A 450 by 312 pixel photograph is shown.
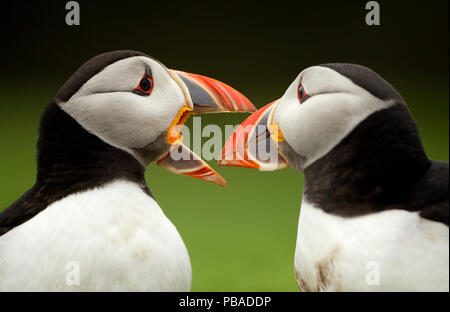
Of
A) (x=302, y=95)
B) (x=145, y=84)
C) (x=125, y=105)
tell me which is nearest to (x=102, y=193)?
(x=125, y=105)

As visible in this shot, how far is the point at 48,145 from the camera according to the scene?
1.67 meters

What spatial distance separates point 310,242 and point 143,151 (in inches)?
23.3

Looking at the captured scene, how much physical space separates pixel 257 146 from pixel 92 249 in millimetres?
650

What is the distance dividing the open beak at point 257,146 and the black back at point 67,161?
38cm

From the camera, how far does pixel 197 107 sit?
1870 millimetres

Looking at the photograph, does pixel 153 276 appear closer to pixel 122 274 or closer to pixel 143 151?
pixel 122 274

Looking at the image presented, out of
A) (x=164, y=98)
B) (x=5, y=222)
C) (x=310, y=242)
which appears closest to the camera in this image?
(x=310, y=242)

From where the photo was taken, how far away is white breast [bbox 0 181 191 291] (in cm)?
151

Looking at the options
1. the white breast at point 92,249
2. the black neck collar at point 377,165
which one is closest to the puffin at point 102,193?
the white breast at point 92,249

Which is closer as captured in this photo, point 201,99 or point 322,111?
point 322,111

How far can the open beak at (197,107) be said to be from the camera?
186cm

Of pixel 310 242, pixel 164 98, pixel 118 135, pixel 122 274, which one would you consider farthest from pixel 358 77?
pixel 122 274

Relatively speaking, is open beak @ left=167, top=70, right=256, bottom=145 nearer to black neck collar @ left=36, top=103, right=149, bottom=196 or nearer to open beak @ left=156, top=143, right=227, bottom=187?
open beak @ left=156, top=143, right=227, bottom=187

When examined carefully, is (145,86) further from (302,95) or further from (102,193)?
(302,95)
